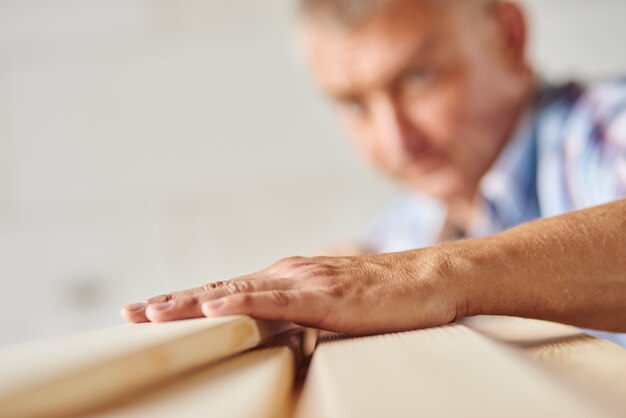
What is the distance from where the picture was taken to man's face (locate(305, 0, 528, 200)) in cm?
167

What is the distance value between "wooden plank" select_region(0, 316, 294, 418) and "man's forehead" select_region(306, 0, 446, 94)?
1238 millimetres

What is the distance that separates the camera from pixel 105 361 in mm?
349

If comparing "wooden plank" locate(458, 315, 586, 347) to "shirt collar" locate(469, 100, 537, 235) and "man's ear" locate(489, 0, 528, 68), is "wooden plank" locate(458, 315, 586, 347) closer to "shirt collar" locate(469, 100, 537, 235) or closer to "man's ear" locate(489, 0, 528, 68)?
"shirt collar" locate(469, 100, 537, 235)

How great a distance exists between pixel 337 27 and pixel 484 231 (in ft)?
2.01

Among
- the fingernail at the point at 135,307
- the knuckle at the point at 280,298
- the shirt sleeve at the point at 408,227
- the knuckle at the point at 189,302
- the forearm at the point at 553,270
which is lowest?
the shirt sleeve at the point at 408,227

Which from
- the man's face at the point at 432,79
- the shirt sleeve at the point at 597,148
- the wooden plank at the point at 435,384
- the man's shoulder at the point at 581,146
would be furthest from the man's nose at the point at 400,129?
the wooden plank at the point at 435,384

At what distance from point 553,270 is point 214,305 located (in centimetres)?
28

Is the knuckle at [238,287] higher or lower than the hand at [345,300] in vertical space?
higher

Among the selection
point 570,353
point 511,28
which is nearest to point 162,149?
point 511,28

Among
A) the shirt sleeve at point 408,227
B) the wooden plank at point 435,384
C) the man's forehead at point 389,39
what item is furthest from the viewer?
the shirt sleeve at point 408,227

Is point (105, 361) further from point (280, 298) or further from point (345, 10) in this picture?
point (345, 10)

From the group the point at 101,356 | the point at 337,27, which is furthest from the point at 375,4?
the point at 101,356

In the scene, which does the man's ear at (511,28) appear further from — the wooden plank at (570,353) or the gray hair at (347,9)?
the wooden plank at (570,353)

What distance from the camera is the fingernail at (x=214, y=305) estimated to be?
0.53 metres
